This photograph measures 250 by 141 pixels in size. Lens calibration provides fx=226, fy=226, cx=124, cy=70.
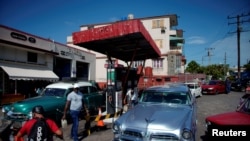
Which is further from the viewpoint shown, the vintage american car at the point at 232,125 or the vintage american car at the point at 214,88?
the vintage american car at the point at 214,88

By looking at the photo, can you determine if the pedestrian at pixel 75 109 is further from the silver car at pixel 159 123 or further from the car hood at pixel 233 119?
the car hood at pixel 233 119

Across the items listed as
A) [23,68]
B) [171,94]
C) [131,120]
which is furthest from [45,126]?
[23,68]

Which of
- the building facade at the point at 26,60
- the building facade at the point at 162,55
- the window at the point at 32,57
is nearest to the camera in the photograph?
the building facade at the point at 26,60

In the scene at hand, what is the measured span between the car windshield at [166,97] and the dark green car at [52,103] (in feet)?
12.2

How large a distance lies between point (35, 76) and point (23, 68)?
1.16 metres

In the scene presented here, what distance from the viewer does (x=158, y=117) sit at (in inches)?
217

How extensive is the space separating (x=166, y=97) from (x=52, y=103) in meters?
4.88

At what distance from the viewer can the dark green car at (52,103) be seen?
8.36 metres

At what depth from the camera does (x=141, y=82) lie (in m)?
24.5

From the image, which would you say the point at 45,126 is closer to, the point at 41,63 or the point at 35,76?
→ the point at 35,76

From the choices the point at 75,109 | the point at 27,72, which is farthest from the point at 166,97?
the point at 27,72

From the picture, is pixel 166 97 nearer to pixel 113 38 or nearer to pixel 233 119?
pixel 233 119

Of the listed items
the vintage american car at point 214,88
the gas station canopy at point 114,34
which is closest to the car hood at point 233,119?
the gas station canopy at point 114,34

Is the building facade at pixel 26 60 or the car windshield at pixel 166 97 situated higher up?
the building facade at pixel 26 60
